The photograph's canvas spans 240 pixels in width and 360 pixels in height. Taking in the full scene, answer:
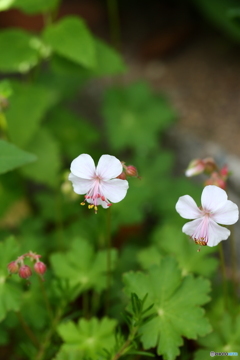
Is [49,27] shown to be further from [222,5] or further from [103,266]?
[103,266]

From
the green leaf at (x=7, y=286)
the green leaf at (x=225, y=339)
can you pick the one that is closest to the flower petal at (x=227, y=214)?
the green leaf at (x=225, y=339)

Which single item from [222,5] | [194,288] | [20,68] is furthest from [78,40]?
[194,288]

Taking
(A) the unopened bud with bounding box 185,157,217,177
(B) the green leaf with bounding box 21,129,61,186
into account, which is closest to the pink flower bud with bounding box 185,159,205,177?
(A) the unopened bud with bounding box 185,157,217,177

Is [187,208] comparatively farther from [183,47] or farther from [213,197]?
[183,47]

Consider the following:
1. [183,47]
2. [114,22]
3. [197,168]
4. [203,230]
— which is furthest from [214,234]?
[114,22]

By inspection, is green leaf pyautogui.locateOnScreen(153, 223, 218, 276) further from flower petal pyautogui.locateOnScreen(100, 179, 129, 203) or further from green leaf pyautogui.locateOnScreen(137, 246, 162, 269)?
flower petal pyautogui.locateOnScreen(100, 179, 129, 203)
